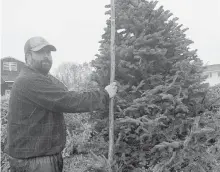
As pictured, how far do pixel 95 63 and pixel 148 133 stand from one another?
1285 millimetres

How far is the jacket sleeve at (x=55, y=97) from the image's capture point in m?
2.83

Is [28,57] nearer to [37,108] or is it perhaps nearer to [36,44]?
[36,44]

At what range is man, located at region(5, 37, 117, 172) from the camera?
112 inches

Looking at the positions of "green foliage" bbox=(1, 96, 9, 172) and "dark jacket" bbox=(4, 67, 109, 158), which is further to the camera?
"green foliage" bbox=(1, 96, 9, 172)

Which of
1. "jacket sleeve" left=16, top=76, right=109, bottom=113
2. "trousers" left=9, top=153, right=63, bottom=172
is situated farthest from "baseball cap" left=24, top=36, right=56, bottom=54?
"trousers" left=9, top=153, right=63, bottom=172

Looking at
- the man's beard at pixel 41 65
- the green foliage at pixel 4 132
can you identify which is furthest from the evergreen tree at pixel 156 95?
the green foliage at pixel 4 132

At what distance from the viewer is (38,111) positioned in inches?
116

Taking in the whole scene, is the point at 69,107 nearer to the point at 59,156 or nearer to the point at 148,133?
the point at 59,156

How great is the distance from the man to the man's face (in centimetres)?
5

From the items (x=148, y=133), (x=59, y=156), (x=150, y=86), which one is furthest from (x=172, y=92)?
(x=59, y=156)

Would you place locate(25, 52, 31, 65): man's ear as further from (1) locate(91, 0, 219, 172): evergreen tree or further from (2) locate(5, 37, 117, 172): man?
(1) locate(91, 0, 219, 172): evergreen tree

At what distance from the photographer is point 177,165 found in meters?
2.79

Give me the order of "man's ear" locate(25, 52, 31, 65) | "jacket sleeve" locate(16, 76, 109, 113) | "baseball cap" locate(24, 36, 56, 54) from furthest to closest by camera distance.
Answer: "man's ear" locate(25, 52, 31, 65) < "baseball cap" locate(24, 36, 56, 54) < "jacket sleeve" locate(16, 76, 109, 113)

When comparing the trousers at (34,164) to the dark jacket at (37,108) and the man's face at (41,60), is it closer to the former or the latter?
the dark jacket at (37,108)
